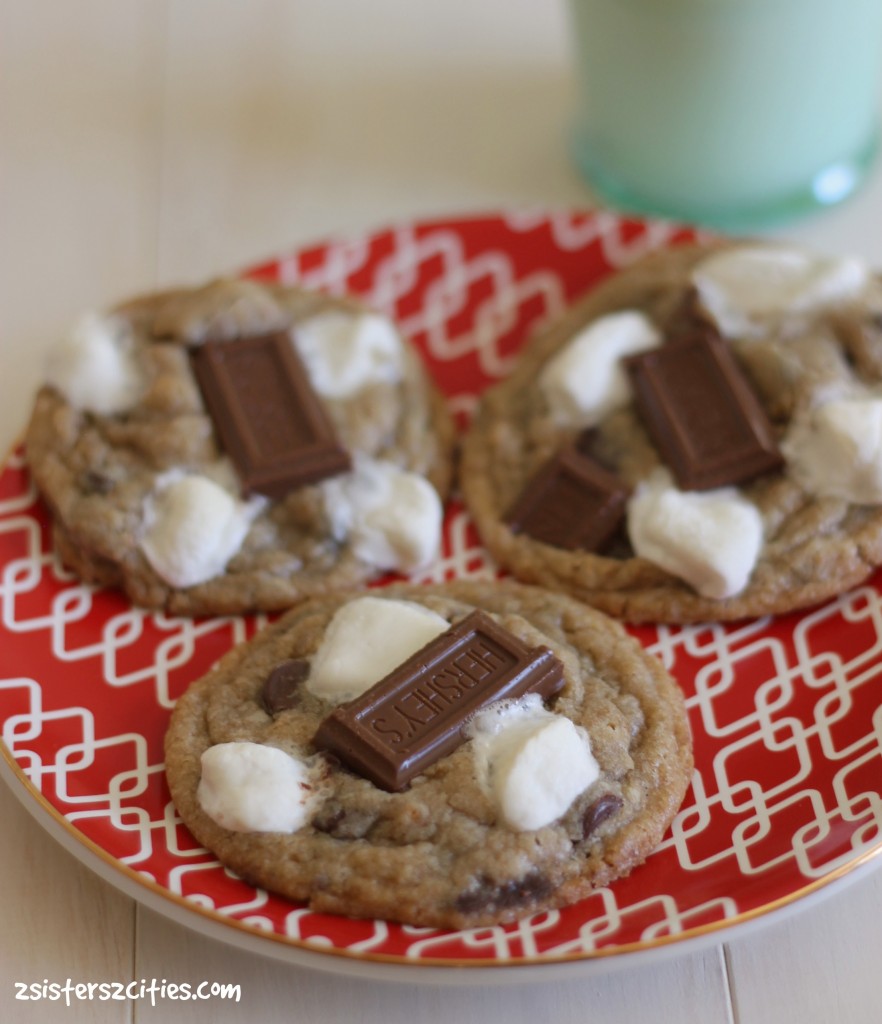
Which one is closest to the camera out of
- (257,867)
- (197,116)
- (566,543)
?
(257,867)

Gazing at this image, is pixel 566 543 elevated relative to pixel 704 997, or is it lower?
elevated

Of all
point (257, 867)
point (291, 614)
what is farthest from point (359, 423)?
point (257, 867)

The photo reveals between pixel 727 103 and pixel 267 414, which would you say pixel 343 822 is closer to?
pixel 267 414

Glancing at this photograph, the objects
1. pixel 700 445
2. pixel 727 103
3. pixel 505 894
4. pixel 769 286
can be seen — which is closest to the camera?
pixel 505 894

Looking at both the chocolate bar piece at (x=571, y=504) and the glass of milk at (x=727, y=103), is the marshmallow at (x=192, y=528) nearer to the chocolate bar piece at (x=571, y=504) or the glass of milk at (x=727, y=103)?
the chocolate bar piece at (x=571, y=504)

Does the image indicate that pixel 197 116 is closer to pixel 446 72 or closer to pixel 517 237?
pixel 446 72

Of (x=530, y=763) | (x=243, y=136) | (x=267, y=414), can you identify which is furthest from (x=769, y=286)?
(x=243, y=136)

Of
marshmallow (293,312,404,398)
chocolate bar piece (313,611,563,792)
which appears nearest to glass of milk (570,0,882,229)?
marshmallow (293,312,404,398)

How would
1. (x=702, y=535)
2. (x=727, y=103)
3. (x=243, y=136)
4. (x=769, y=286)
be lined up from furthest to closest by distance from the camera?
(x=243, y=136) → (x=727, y=103) → (x=769, y=286) → (x=702, y=535)
